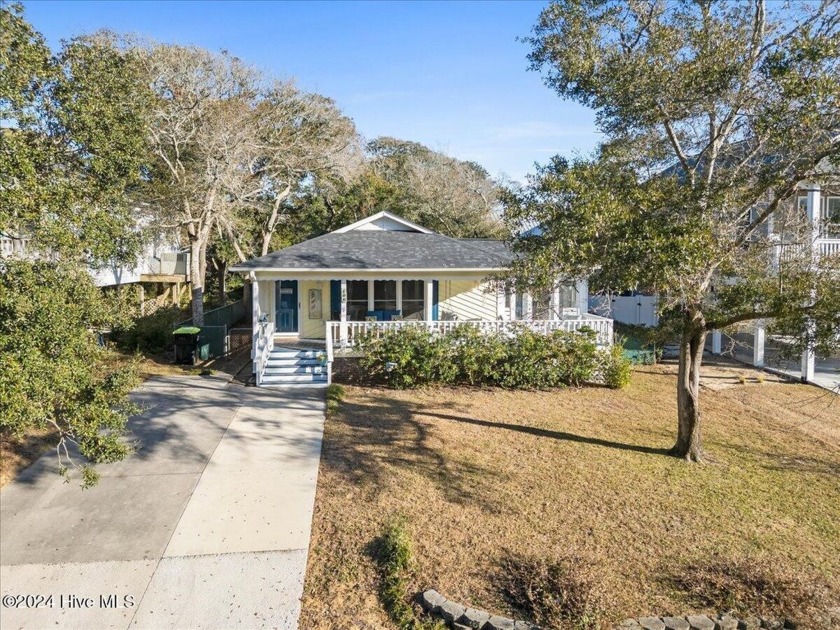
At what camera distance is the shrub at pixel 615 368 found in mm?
12953

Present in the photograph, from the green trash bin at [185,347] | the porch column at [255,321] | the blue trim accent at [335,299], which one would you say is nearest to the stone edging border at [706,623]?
the porch column at [255,321]

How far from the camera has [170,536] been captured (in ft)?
18.9

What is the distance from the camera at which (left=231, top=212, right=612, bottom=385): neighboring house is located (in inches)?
534

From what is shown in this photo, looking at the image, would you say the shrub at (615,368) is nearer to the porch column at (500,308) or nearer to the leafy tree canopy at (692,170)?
the porch column at (500,308)

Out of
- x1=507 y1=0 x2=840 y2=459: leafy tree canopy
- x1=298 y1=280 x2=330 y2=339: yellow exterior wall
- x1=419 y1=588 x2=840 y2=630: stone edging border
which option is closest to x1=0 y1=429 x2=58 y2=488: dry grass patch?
x1=419 y1=588 x2=840 y2=630: stone edging border

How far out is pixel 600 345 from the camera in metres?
13.8

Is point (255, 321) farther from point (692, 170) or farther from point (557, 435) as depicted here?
point (692, 170)

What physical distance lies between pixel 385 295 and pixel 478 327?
484cm

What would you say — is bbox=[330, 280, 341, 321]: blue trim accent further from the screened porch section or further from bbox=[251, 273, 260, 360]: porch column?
bbox=[251, 273, 260, 360]: porch column

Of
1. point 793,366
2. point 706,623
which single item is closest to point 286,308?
point 706,623

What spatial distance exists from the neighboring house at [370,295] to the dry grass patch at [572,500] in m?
2.76

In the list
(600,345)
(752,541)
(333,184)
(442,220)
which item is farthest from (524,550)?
(442,220)

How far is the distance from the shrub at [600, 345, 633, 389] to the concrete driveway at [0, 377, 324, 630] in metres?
7.66

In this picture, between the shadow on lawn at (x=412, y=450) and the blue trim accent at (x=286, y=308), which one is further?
the blue trim accent at (x=286, y=308)
